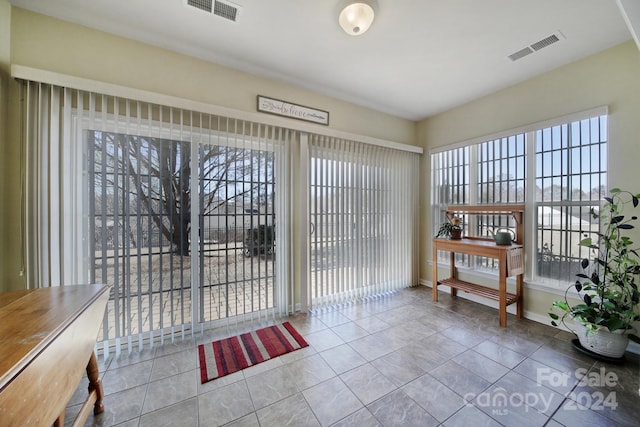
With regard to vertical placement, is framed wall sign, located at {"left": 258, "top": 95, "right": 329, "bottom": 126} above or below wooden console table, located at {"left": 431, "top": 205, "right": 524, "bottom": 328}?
above

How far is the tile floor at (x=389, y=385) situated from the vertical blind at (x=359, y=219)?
2.81 ft

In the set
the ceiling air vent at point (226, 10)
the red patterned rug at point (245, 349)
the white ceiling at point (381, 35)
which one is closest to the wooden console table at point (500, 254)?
the white ceiling at point (381, 35)

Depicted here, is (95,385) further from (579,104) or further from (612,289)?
(579,104)

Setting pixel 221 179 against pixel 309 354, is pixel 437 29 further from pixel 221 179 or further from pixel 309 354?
pixel 309 354

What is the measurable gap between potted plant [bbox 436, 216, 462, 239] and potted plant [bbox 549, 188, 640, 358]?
4.00ft

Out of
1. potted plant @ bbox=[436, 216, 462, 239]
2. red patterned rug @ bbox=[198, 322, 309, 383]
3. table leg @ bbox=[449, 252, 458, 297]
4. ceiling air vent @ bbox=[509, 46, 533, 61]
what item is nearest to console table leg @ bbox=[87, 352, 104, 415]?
red patterned rug @ bbox=[198, 322, 309, 383]

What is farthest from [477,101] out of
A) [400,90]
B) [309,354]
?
[309,354]

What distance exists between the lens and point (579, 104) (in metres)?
2.42

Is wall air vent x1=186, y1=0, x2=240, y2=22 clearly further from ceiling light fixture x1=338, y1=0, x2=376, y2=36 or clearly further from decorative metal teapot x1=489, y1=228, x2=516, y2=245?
decorative metal teapot x1=489, y1=228, x2=516, y2=245

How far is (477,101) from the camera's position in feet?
10.7

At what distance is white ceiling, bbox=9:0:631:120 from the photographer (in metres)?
1.81

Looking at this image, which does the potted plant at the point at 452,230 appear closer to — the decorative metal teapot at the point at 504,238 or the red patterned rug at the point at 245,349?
the decorative metal teapot at the point at 504,238

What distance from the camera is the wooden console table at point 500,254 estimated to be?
2604 millimetres

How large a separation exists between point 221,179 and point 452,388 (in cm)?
272
